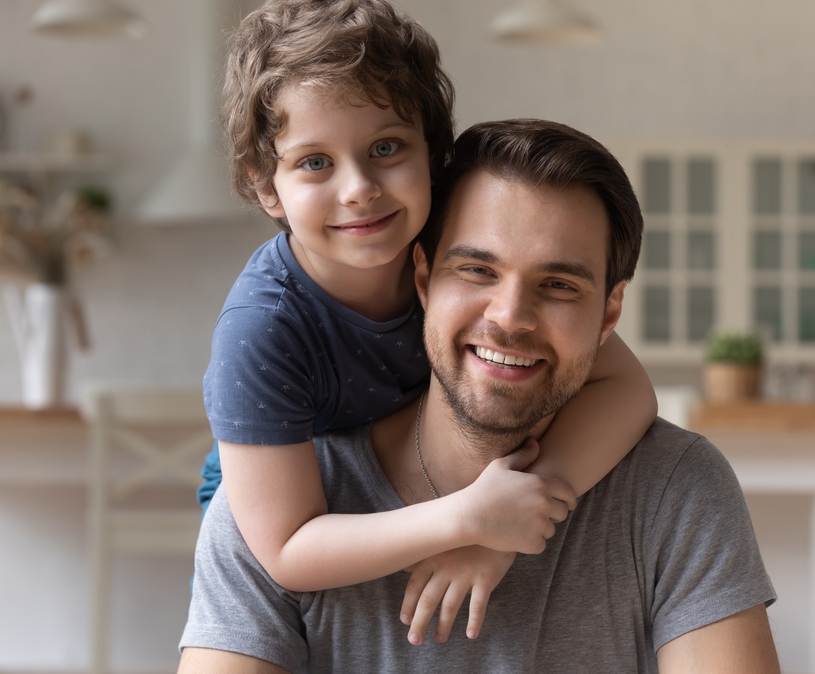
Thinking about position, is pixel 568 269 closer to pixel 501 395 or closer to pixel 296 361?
pixel 501 395

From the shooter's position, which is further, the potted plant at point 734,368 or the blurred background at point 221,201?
the blurred background at point 221,201

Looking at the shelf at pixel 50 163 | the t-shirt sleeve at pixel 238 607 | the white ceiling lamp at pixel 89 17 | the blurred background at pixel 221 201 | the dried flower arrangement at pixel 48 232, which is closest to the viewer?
the t-shirt sleeve at pixel 238 607

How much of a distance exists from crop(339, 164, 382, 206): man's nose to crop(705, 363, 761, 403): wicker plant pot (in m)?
3.06

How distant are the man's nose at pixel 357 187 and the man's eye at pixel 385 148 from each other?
0.05m

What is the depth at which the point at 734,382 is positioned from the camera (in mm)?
4055

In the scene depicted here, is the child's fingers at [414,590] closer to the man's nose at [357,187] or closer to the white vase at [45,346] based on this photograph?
the man's nose at [357,187]

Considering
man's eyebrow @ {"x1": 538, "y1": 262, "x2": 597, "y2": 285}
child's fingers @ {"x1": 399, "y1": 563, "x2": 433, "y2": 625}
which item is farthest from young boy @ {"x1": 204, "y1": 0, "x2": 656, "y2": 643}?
man's eyebrow @ {"x1": 538, "y1": 262, "x2": 597, "y2": 285}

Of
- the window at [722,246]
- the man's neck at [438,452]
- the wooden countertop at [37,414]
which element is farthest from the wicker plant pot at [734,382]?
the man's neck at [438,452]

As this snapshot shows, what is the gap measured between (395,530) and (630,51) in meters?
4.47

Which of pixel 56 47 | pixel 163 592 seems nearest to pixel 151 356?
pixel 163 592

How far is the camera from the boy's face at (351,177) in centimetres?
130

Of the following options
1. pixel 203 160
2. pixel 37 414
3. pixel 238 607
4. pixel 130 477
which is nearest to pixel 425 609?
pixel 238 607

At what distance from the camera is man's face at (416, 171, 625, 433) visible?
1269mm

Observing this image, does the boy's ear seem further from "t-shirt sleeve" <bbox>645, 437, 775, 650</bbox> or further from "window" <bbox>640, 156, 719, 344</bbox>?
"window" <bbox>640, 156, 719, 344</bbox>
